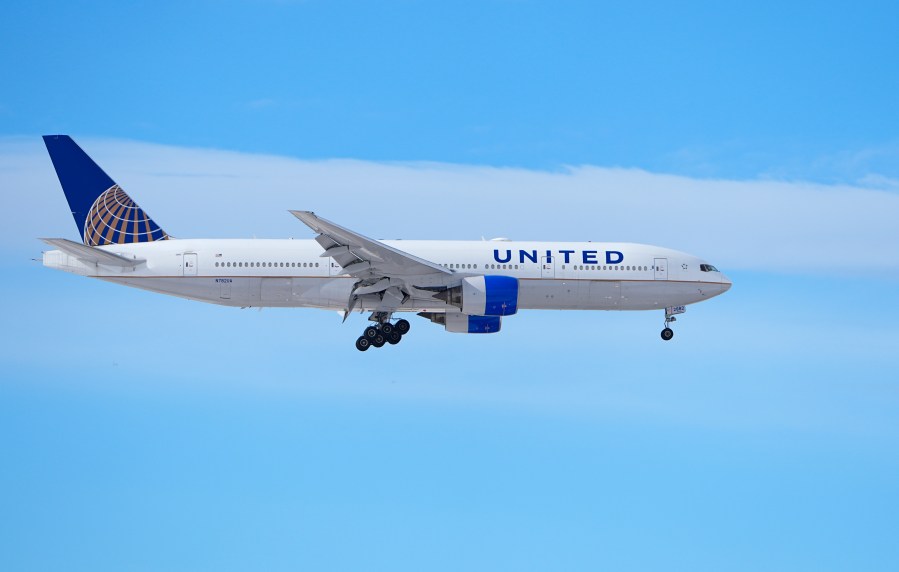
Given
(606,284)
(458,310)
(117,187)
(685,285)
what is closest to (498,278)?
(458,310)

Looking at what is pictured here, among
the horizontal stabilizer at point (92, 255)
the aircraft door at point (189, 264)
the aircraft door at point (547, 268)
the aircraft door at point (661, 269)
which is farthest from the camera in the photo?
the aircraft door at point (661, 269)

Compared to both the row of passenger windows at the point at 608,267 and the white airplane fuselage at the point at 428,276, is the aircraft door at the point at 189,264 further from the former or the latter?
the row of passenger windows at the point at 608,267

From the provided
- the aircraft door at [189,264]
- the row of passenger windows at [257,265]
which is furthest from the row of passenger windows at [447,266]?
the aircraft door at [189,264]

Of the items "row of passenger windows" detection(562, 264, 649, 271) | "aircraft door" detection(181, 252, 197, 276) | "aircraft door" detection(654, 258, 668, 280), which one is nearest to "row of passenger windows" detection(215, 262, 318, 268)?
"aircraft door" detection(181, 252, 197, 276)

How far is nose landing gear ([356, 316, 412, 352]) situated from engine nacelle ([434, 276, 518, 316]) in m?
3.13

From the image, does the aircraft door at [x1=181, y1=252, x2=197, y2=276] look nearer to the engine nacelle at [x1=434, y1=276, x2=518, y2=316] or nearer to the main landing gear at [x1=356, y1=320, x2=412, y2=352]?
the main landing gear at [x1=356, y1=320, x2=412, y2=352]

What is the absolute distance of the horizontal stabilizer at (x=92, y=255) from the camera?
38.4 m

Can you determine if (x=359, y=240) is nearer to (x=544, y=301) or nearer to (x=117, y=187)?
(x=544, y=301)

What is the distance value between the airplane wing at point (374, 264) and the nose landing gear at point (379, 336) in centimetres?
84

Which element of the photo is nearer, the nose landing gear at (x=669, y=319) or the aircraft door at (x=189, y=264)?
the aircraft door at (x=189, y=264)

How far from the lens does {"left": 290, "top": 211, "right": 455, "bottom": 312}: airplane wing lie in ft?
124

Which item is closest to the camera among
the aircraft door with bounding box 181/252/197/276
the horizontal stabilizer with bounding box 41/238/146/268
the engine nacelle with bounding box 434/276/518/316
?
the horizontal stabilizer with bounding box 41/238/146/268

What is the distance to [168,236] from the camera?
137 feet

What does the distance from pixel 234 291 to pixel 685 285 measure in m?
17.0
